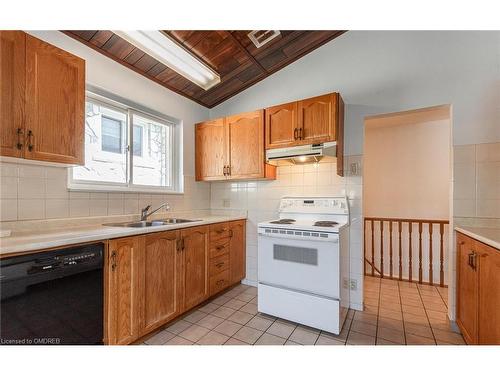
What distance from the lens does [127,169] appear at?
2295mm

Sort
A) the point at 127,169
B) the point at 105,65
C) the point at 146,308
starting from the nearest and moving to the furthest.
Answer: the point at 146,308
the point at 105,65
the point at 127,169

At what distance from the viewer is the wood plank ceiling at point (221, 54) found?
1.90 meters

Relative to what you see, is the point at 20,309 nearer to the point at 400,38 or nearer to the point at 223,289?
the point at 223,289

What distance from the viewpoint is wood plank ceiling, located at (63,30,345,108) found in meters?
1.90

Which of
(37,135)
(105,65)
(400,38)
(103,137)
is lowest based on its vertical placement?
(37,135)

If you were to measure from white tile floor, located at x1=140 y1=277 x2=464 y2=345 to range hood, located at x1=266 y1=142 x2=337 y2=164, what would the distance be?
61.3 inches

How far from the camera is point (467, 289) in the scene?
1.60m

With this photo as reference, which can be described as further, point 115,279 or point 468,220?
point 468,220

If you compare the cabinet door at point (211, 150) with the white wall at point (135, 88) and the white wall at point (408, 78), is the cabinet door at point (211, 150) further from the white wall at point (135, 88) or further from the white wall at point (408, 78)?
the white wall at point (408, 78)

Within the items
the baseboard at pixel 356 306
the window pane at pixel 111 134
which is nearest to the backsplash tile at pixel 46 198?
the window pane at pixel 111 134

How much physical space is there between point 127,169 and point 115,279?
4.02 feet

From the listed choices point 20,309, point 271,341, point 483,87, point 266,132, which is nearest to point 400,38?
point 483,87

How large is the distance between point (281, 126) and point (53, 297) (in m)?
2.23

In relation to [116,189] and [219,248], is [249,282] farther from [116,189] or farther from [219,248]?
[116,189]
